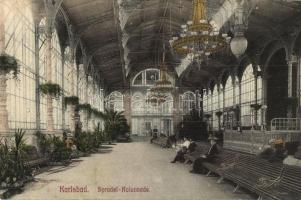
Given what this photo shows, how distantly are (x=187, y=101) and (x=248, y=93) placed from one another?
18.0 metres

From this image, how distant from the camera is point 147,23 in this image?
3031 centimetres

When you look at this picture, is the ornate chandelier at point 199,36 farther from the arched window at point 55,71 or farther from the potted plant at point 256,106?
the potted plant at point 256,106

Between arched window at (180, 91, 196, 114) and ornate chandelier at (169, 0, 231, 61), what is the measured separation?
1337 inches

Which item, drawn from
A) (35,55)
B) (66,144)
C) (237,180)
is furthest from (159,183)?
(35,55)

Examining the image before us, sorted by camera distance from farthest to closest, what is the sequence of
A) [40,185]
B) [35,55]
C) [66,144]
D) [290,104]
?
[290,104] < [35,55] < [66,144] < [40,185]

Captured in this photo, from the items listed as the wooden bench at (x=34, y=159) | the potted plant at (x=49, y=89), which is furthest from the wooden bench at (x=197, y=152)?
the potted plant at (x=49, y=89)

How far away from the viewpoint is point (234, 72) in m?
34.6

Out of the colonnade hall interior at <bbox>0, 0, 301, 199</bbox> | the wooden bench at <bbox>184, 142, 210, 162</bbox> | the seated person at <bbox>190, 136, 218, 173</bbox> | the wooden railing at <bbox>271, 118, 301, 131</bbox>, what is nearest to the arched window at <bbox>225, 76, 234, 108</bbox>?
the colonnade hall interior at <bbox>0, 0, 301, 199</bbox>

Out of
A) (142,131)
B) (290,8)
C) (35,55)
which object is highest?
(290,8)

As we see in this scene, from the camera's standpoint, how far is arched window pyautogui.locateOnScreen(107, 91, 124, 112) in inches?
1921

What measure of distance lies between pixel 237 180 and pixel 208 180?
78.2 inches

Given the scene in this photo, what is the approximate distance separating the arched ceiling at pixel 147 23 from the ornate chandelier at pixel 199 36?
6150mm

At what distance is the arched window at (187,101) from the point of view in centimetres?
4872

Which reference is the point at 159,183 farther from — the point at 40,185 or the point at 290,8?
the point at 290,8
